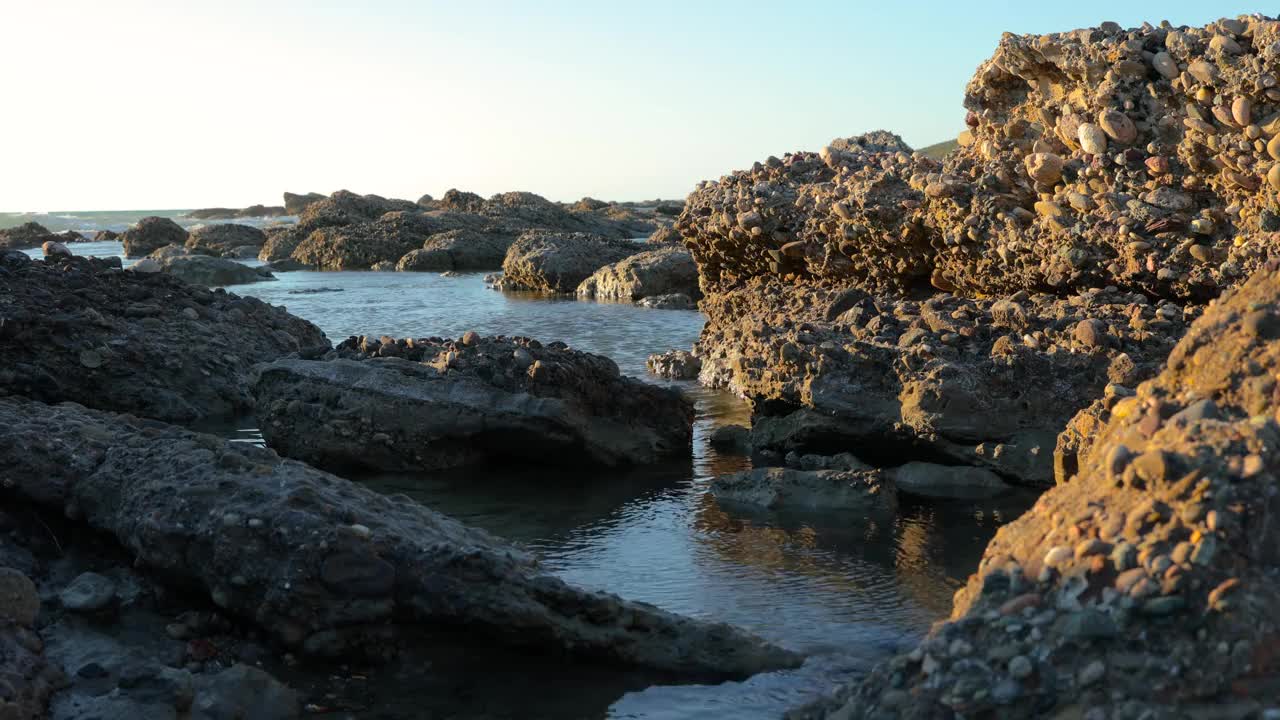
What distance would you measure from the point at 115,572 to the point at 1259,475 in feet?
15.2

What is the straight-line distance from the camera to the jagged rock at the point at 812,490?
7.75m

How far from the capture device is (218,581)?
5.15 metres

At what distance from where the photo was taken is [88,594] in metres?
5.28

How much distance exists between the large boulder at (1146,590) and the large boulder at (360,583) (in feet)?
3.80

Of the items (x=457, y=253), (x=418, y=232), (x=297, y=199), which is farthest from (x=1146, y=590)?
(x=297, y=199)

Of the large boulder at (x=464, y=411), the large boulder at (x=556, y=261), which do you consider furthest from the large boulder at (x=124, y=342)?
the large boulder at (x=556, y=261)

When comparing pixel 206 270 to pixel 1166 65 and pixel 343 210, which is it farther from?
pixel 1166 65

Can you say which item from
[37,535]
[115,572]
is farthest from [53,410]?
[115,572]

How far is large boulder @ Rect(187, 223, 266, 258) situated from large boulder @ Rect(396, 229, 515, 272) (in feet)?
26.5

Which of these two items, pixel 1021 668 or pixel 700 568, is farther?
pixel 700 568

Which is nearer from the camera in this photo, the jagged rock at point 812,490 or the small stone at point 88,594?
the small stone at point 88,594

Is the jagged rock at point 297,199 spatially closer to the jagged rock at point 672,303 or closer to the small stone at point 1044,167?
the jagged rock at point 672,303

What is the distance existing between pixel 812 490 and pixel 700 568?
1.39m

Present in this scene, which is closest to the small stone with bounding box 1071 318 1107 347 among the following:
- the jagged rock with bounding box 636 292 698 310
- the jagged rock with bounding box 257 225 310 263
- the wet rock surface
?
the jagged rock with bounding box 636 292 698 310
